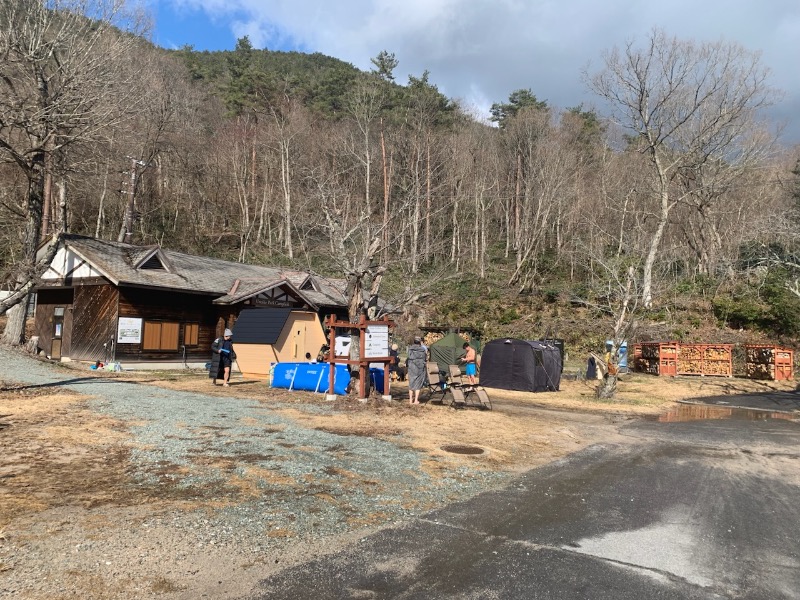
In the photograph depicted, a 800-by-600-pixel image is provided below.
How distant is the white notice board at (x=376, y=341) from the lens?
14.1m

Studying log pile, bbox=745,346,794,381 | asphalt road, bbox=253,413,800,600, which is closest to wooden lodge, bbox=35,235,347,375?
asphalt road, bbox=253,413,800,600

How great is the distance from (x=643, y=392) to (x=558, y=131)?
105 ft

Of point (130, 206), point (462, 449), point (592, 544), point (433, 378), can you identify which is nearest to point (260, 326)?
point (433, 378)

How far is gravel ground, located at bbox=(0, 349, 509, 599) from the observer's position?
167 inches

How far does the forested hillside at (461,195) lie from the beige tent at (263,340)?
6385 mm

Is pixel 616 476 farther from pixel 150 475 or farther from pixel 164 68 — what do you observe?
pixel 164 68

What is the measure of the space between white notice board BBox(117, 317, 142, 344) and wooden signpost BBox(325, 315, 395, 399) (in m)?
12.2

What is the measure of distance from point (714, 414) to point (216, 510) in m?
14.6

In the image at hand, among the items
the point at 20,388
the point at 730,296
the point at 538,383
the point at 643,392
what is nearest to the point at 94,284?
the point at 20,388

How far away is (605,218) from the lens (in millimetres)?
44625

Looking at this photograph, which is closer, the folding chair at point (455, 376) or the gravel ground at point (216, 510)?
the gravel ground at point (216, 510)

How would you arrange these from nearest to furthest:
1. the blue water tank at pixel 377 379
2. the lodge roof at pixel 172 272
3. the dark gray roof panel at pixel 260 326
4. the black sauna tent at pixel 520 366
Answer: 1. the blue water tank at pixel 377 379
2. the black sauna tent at pixel 520 366
3. the dark gray roof panel at pixel 260 326
4. the lodge roof at pixel 172 272

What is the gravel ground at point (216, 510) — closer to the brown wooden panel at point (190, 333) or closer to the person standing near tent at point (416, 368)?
the person standing near tent at point (416, 368)

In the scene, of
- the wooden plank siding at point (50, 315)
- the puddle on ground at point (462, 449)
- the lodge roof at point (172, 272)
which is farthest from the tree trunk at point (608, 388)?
the wooden plank siding at point (50, 315)
